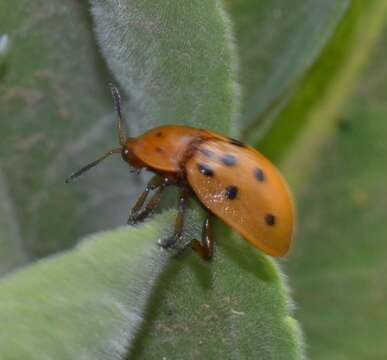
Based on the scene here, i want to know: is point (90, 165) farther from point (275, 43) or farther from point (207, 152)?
point (275, 43)

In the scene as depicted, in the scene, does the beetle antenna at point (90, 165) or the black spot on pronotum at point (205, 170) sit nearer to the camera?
the black spot on pronotum at point (205, 170)

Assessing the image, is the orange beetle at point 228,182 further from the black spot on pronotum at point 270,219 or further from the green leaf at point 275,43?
the green leaf at point 275,43

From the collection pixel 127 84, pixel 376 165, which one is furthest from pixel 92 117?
pixel 376 165

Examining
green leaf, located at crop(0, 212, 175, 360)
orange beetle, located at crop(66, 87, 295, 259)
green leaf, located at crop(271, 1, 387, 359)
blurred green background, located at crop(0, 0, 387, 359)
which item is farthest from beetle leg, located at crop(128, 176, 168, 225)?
green leaf, located at crop(271, 1, 387, 359)

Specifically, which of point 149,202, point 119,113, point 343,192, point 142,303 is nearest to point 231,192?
point 149,202

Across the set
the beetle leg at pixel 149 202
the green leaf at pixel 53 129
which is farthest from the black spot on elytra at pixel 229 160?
the green leaf at pixel 53 129

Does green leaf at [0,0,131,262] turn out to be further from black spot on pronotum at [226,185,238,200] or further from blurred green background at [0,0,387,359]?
black spot on pronotum at [226,185,238,200]
